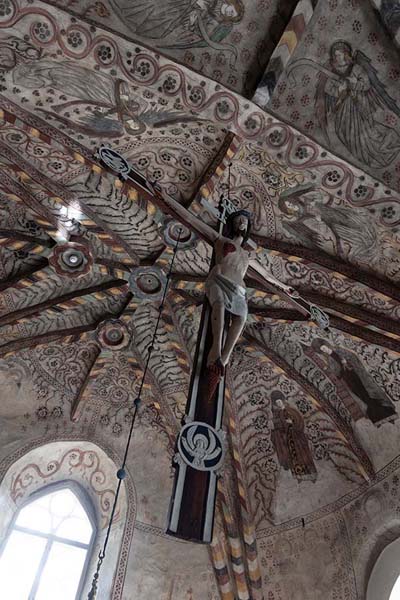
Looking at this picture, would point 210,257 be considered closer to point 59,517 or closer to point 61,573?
point 59,517

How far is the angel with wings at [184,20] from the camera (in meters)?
6.28

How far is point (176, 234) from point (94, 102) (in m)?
2.03

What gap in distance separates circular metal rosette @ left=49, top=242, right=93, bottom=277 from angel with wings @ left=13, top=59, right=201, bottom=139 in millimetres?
1611

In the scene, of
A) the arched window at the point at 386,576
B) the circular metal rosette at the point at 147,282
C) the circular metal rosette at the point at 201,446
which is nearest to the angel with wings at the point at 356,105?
the circular metal rosette at the point at 147,282

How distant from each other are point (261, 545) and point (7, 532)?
352 centimetres

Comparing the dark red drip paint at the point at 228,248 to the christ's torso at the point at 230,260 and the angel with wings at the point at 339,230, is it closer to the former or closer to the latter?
the christ's torso at the point at 230,260

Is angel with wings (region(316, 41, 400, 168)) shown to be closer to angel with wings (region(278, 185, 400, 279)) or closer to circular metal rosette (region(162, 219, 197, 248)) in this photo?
angel with wings (region(278, 185, 400, 279))

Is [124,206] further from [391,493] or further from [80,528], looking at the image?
[391,493]

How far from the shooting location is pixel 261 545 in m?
8.58

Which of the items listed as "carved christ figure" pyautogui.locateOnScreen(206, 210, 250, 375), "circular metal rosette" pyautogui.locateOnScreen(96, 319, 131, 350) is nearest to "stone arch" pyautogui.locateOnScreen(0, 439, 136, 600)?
"circular metal rosette" pyautogui.locateOnScreen(96, 319, 131, 350)

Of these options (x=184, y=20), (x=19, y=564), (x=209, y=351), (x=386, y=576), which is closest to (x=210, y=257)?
(x=184, y=20)

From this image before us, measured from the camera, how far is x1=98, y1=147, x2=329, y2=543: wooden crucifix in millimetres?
3297

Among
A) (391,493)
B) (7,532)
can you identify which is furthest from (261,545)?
(7,532)

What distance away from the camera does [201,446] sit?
3.49m
